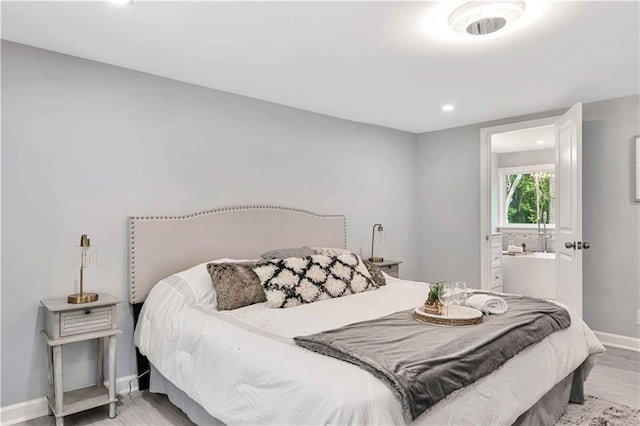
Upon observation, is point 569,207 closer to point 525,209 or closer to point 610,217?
point 610,217

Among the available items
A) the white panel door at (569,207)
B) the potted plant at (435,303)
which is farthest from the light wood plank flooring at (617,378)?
the potted plant at (435,303)

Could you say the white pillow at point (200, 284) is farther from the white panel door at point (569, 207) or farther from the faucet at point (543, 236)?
the faucet at point (543, 236)

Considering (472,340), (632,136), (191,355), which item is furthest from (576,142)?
(191,355)

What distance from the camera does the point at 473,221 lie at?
191 inches

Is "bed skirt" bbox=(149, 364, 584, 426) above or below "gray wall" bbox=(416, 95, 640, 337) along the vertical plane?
below

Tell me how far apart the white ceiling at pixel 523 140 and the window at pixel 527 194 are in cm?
44

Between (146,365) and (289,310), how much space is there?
1.24 m

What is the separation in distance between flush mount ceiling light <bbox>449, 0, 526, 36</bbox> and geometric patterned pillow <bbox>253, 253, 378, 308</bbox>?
1782mm

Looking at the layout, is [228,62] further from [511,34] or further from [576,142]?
[576,142]

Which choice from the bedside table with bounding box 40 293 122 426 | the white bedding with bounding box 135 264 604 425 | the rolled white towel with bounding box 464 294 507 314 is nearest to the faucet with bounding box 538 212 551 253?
the white bedding with bounding box 135 264 604 425

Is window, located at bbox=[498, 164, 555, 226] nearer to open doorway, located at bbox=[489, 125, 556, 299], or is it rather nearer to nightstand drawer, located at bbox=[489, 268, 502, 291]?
open doorway, located at bbox=[489, 125, 556, 299]

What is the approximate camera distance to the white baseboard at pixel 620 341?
12.3 feet

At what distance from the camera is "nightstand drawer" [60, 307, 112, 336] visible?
2.38m

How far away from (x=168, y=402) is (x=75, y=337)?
78 centimetres
